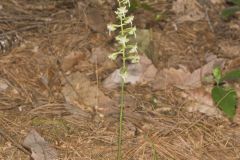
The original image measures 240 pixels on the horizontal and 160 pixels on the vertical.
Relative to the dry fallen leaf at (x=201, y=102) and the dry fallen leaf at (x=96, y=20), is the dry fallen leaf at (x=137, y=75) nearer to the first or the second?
the dry fallen leaf at (x=201, y=102)

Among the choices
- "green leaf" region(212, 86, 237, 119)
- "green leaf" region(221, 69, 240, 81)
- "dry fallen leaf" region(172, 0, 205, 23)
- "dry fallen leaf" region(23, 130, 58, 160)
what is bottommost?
"dry fallen leaf" region(23, 130, 58, 160)

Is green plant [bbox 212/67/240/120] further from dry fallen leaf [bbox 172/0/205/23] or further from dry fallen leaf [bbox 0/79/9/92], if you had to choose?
dry fallen leaf [bbox 0/79/9/92]

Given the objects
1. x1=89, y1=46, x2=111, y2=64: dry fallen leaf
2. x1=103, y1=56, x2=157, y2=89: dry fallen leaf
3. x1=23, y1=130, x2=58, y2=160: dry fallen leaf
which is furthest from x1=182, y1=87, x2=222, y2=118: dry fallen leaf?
x1=23, y1=130, x2=58, y2=160: dry fallen leaf

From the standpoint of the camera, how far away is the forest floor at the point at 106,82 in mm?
2301

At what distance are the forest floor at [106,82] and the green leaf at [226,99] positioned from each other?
0.23 ft

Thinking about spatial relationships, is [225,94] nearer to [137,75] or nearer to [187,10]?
[137,75]

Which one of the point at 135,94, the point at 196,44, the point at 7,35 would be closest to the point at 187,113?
the point at 135,94

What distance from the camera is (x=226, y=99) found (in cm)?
251

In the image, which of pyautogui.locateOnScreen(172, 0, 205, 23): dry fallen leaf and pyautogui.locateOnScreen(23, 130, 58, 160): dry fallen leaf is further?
pyautogui.locateOnScreen(172, 0, 205, 23): dry fallen leaf

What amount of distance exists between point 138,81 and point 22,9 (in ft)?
3.28

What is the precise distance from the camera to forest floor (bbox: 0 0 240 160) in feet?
7.55

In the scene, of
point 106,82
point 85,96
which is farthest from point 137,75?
point 85,96

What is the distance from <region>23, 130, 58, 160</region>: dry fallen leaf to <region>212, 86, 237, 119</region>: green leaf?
88 cm

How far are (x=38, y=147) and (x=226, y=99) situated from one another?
0.99m
